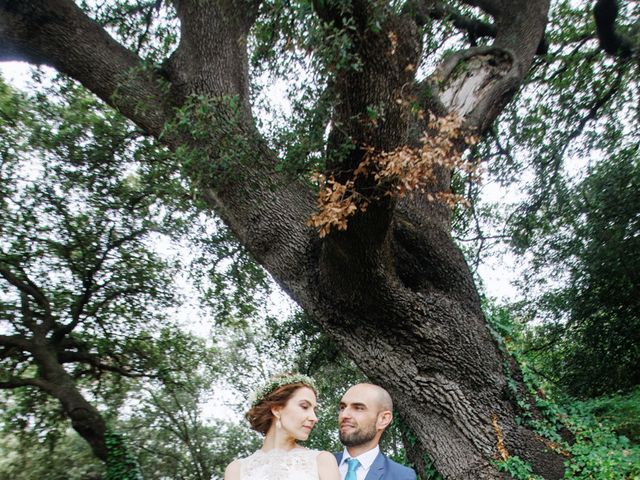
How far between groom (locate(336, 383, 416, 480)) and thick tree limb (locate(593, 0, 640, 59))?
992 centimetres

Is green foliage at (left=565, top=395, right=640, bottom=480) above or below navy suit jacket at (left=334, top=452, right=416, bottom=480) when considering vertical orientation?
below

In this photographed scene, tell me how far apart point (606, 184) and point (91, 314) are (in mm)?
10266

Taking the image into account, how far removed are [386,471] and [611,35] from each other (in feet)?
34.0

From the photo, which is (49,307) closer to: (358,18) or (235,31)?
(235,31)

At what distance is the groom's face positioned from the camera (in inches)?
151

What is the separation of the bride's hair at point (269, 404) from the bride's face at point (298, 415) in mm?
38

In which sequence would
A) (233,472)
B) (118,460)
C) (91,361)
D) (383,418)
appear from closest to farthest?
(233,472) < (383,418) < (118,460) < (91,361)

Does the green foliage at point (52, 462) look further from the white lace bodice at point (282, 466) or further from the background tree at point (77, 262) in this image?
the white lace bodice at point (282, 466)

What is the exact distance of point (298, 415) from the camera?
3594 millimetres

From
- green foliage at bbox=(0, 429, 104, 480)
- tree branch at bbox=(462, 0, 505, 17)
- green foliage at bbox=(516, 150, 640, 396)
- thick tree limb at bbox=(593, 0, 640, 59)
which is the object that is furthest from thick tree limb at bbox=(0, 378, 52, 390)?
thick tree limb at bbox=(593, 0, 640, 59)

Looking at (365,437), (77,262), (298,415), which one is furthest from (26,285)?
(365,437)

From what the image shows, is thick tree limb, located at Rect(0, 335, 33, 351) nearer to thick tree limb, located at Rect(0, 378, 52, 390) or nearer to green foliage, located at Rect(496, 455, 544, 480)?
thick tree limb, located at Rect(0, 378, 52, 390)

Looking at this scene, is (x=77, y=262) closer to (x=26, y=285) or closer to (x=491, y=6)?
(x=26, y=285)

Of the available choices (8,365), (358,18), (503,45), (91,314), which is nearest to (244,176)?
(358,18)
